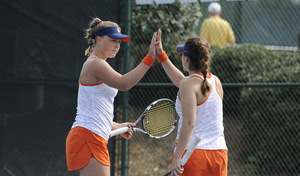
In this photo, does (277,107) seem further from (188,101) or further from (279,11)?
(188,101)

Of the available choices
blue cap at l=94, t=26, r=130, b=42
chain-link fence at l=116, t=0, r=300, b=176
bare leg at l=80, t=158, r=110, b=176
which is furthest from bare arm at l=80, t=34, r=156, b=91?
chain-link fence at l=116, t=0, r=300, b=176

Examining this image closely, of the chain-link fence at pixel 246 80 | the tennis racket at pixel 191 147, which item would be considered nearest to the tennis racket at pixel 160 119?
the tennis racket at pixel 191 147

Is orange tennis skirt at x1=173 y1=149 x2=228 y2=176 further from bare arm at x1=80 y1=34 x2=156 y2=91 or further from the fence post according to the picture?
the fence post

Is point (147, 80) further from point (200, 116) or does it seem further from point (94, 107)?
point (200, 116)

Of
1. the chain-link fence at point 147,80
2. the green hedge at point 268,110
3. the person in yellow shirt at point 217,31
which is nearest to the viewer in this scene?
the chain-link fence at point 147,80

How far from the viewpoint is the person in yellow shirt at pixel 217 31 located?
19.3 ft

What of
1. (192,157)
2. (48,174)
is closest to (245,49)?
(48,174)

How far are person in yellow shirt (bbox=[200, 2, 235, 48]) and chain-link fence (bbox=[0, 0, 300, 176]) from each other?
0.11 meters

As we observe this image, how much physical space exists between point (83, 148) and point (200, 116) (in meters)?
0.83

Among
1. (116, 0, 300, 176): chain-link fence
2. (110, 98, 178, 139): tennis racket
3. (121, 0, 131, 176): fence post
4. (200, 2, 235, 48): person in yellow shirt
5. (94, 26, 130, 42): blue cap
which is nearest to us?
(94, 26, 130, 42): blue cap

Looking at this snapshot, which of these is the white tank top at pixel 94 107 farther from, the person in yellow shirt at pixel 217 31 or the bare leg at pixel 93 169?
the person in yellow shirt at pixel 217 31

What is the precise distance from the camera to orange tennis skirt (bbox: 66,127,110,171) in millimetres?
2934

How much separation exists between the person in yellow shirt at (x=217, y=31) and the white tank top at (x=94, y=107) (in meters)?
3.20

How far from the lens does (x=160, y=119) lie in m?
3.54
